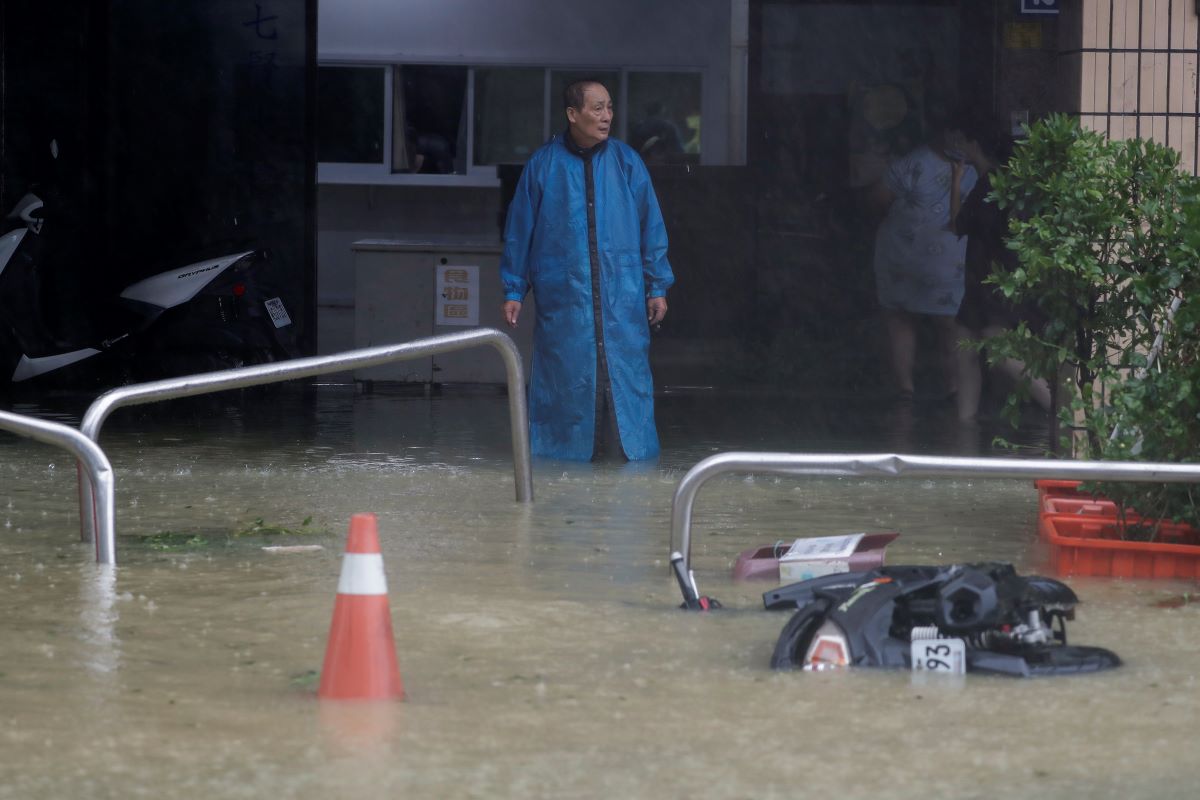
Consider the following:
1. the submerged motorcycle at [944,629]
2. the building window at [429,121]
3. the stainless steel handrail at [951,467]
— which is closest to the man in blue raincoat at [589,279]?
the stainless steel handrail at [951,467]

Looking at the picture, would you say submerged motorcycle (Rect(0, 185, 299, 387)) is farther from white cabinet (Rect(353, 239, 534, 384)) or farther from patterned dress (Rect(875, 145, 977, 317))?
patterned dress (Rect(875, 145, 977, 317))

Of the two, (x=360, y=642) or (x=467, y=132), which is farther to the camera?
(x=467, y=132)

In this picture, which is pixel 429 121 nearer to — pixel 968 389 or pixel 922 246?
pixel 922 246

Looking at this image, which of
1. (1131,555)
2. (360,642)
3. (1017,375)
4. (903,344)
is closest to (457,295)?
(903,344)

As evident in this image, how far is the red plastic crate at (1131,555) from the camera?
525cm

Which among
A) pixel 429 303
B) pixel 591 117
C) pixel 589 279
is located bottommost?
pixel 429 303

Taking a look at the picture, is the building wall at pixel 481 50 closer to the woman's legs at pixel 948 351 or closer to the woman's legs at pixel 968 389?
the woman's legs at pixel 948 351

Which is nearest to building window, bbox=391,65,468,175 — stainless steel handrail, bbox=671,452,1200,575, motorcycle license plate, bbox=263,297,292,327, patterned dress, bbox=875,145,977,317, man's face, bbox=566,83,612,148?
motorcycle license plate, bbox=263,297,292,327

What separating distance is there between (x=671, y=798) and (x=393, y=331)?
29.7 ft

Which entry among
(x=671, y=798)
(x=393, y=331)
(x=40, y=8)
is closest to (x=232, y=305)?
(x=393, y=331)

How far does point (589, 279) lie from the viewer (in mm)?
8180

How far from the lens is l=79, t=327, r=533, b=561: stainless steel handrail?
556 centimetres

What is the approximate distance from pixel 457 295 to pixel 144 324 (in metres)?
2.08

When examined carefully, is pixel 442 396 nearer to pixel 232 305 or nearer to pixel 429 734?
pixel 232 305
